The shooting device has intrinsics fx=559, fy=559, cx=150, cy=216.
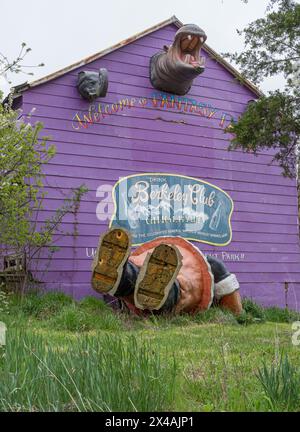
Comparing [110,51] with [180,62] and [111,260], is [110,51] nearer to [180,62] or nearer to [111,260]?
[180,62]

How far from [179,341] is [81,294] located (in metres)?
3.65

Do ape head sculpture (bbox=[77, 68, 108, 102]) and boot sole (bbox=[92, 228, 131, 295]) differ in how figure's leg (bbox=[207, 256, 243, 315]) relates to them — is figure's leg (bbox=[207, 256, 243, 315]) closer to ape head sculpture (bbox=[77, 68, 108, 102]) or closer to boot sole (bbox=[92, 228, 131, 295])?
boot sole (bbox=[92, 228, 131, 295])

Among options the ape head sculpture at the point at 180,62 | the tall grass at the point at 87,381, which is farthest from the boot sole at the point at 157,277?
the ape head sculpture at the point at 180,62

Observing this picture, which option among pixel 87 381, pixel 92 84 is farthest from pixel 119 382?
pixel 92 84

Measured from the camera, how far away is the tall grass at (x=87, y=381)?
7.01 ft

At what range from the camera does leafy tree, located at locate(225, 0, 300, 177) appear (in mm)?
5359

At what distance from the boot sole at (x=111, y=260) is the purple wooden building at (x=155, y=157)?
214 centimetres

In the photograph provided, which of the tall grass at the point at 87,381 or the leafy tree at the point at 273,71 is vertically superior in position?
the leafy tree at the point at 273,71

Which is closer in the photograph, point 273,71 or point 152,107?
point 273,71

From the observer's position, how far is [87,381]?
221cm

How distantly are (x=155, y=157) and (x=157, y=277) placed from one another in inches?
140

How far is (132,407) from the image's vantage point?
7.01 feet

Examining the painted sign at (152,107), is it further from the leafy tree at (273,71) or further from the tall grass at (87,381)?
the tall grass at (87,381)
